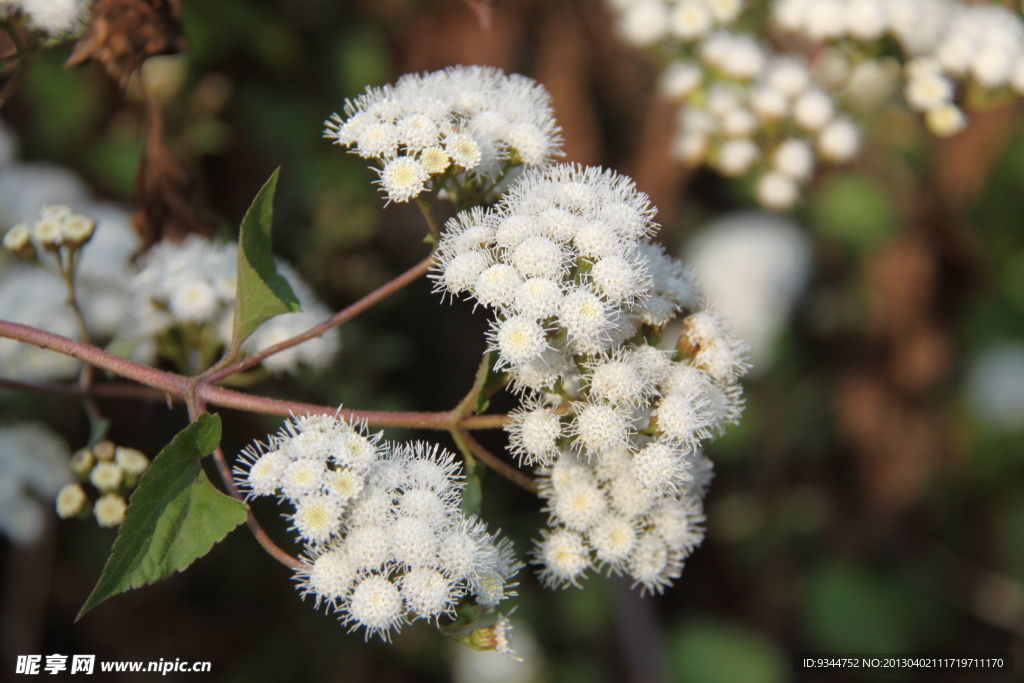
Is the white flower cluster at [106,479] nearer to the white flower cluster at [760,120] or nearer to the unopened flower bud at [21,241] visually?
the unopened flower bud at [21,241]

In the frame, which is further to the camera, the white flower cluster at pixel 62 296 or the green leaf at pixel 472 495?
the white flower cluster at pixel 62 296

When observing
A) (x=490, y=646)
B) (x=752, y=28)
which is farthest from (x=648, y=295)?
(x=752, y=28)

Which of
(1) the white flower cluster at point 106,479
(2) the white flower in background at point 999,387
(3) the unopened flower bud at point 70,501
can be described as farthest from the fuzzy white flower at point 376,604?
(2) the white flower in background at point 999,387

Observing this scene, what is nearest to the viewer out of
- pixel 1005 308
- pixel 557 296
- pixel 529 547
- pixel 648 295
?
pixel 557 296

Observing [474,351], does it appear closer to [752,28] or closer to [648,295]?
[752,28]

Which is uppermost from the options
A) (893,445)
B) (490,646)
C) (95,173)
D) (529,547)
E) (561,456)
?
(95,173)

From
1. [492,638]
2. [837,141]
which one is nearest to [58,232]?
[492,638]

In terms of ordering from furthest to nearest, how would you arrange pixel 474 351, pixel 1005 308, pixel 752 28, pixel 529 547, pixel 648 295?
pixel 1005 308 → pixel 474 351 → pixel 529 547 → pixel 752 28 → pixel 648 295
